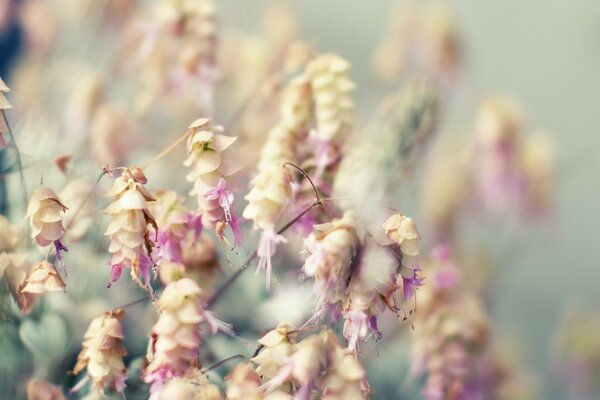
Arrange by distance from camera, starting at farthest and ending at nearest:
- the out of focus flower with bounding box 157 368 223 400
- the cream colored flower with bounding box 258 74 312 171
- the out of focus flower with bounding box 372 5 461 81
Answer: the out of focus flower with bounding box 372 5 461 81 < the cream colored flower with bounding box 258 74 312 171 < the out of focus flower with bounding box 157 368 223 400

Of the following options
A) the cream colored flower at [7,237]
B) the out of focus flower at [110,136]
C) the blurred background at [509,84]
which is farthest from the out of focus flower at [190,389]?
the blurred background at [509,84]

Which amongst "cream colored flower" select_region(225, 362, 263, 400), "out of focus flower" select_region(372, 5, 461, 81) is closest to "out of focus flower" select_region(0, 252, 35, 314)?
"cream colored flower" select_region(225, 362, 263, 400)

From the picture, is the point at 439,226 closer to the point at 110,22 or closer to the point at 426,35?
the point at 426,35

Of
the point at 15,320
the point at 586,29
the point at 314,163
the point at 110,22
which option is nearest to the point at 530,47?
the point at 586,29

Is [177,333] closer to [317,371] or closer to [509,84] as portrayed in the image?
[317,371]

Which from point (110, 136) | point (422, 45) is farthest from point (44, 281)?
point (422, 45)

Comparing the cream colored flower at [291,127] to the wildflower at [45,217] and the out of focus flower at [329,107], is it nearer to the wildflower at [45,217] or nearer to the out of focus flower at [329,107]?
the out of focus flower at [329,107]

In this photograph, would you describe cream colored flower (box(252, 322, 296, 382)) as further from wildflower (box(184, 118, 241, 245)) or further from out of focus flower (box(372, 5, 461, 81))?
out of focus flower (box(372, 5, 461, 81))
